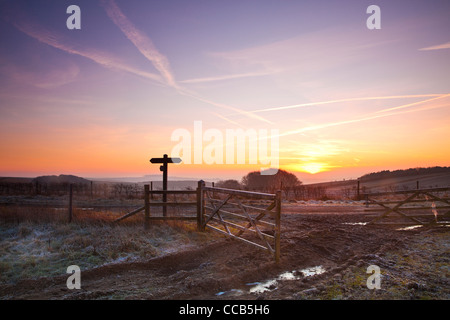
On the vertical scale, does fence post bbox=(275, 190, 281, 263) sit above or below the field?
above

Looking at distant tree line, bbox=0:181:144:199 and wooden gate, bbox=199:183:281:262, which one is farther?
distant tree line, bbox=0:181:144:199

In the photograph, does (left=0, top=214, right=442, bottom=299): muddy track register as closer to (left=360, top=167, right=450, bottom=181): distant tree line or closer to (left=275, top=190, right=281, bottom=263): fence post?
(left=275, top=190, right=281, bottom=263): fence post

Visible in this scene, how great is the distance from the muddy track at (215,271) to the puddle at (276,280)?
13 centimetres

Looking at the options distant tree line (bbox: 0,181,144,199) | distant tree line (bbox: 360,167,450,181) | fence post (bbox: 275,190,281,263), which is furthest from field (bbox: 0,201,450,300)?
distant tree line (bbox: 360,167,450,181)

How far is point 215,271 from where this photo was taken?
7.38 metres

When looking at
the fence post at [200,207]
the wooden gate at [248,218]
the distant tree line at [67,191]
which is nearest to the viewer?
the wooden gate at [248,218]

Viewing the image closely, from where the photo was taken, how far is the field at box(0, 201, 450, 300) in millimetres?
6117

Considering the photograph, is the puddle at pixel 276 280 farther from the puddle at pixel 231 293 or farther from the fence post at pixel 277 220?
the fence post at pixel 277 220

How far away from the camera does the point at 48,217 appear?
12.6m

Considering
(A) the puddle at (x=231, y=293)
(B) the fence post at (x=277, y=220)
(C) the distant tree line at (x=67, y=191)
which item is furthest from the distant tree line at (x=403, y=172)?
(A) the puddle at (x=231, y=293)

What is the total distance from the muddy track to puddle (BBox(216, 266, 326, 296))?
0.13 metres

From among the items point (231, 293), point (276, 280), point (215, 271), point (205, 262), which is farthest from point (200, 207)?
point (231, 293)

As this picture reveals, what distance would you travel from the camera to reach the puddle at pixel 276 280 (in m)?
6.12
